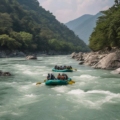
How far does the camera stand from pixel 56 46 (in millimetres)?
146250

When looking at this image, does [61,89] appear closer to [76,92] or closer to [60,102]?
[76,92]

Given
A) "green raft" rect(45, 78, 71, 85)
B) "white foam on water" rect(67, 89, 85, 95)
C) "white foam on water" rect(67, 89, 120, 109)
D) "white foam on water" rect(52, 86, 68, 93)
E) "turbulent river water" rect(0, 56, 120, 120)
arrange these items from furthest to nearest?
"green raft" rect(45, 78, 71, 85), "white foam on water" rect(52, 86, 68, 93), "white foam on water" rect(67, 89, 85, 95), "white foam on water" rect(67, 89, 120, 109), "turbulent river water" rect(0, 56, 120, 120)

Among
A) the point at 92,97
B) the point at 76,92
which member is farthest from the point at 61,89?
the point at 92,97

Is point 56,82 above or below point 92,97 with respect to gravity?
above

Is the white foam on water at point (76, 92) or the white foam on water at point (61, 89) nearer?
the white foam on water at point (76, 92)

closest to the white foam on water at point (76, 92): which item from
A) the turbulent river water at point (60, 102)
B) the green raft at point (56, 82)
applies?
the turbulent river water at point (60, 102)

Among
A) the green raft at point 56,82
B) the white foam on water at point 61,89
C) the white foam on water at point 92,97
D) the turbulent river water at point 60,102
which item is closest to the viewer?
the turbulent river water at point 60,102

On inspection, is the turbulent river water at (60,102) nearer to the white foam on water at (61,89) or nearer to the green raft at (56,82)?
the white foam on water at (61,89)

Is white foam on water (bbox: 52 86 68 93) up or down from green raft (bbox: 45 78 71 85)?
down

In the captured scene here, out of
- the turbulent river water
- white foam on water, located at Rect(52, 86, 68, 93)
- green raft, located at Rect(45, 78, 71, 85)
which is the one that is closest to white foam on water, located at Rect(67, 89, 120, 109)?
the turbulent river water

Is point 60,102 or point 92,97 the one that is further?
point 92,97

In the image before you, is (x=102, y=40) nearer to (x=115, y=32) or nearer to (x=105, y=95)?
(x=115, y=32)

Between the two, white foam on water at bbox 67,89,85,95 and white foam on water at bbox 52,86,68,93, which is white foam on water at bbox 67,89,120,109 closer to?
white foam on water at bbox 67,89,85,95

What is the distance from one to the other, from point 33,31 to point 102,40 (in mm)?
91239
